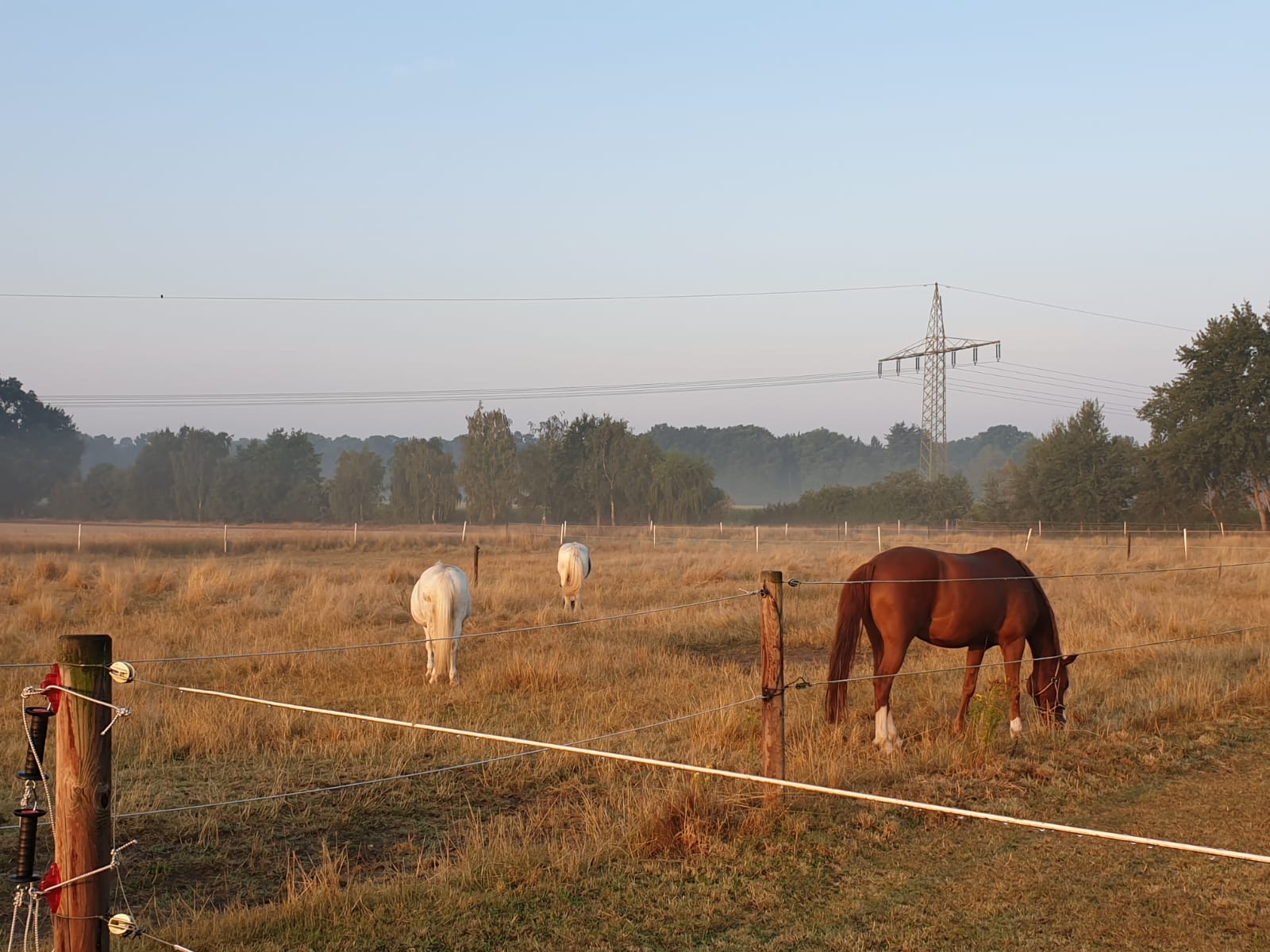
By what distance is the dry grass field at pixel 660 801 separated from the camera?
14.4 feet

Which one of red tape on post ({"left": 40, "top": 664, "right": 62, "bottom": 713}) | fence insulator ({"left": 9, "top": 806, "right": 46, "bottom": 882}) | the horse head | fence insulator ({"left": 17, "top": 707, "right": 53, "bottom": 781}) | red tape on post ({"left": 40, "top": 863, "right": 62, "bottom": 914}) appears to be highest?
red tape on post ({"left": 40, "top": 664, "right": 62, "bottom": 713})

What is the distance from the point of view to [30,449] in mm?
69312

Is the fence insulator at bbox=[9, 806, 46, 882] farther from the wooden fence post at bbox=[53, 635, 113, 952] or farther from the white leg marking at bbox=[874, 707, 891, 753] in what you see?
the white leg marking at bbox=[874, 707, 891, 753]

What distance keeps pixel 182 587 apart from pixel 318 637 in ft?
23.4

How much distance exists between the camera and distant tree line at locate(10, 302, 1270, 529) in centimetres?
4309

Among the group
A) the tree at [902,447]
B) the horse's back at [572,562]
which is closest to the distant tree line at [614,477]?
the horse's back at [572,562]

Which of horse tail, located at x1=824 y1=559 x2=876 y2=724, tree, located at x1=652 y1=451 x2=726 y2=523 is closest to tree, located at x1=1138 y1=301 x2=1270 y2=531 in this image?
tree, located at x1=652 y1=451 x2=726 y2=523

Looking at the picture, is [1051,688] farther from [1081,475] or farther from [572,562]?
[1081,475]

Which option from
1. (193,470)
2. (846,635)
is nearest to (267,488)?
(193,470)

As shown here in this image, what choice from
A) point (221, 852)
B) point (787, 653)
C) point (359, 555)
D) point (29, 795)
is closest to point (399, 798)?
point (221, 852)

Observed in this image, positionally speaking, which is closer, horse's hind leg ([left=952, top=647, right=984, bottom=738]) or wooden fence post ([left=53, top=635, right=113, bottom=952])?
wooden fence post ([left=53, top=635, right=113, bottom=952])

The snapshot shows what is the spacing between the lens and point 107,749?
3.12 m

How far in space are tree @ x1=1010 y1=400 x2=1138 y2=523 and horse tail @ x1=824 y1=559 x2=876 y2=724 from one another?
139 feet

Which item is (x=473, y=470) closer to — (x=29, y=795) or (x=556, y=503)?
(x=556, y=503)
